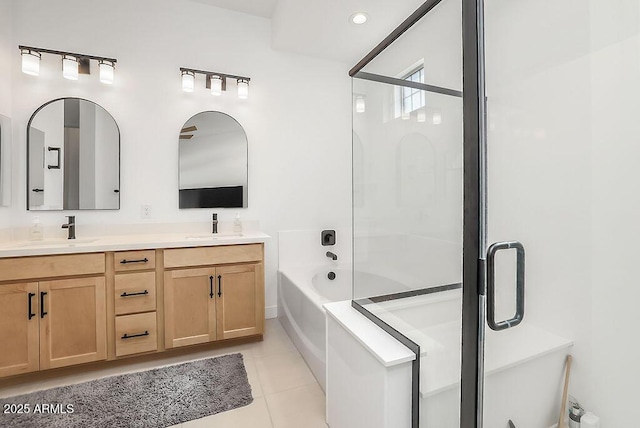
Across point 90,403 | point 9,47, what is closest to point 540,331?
point 90,403

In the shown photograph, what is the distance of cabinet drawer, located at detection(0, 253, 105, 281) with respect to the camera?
1.87 meters

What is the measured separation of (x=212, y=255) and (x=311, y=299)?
2.73 feet

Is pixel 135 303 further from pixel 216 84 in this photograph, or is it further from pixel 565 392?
pixel 565 392

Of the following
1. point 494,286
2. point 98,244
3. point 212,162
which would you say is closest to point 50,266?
point 98,244

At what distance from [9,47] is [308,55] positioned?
2418mm

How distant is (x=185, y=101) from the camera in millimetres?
2770

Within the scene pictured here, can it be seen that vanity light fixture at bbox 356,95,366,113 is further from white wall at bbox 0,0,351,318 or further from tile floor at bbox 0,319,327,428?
tile floor at bbox 0,319,327,428

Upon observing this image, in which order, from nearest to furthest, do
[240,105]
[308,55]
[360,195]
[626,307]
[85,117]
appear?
[626,307] → [360,195] → [85,117] → [240,105] → [308,55]

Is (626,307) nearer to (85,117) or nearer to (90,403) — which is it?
(90,403)

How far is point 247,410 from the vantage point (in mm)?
1712

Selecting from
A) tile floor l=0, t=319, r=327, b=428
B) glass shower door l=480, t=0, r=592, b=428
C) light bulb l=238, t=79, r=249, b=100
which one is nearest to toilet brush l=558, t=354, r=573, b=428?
glass shower door l=480, t=0, r=592, b=428

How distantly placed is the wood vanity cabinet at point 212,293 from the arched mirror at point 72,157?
0.92m

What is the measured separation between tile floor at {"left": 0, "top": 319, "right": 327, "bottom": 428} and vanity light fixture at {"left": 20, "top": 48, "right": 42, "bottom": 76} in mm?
2191

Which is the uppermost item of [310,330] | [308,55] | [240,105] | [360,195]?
[308,55]
